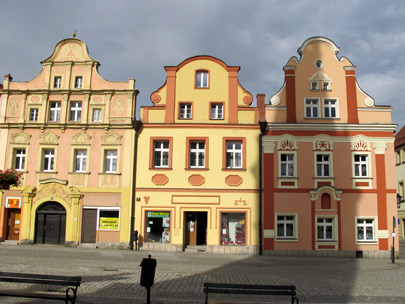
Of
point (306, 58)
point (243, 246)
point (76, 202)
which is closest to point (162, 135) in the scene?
point (76, 202)

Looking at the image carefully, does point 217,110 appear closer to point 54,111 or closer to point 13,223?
point 54,111

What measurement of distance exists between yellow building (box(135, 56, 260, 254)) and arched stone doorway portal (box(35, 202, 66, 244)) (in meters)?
4.68

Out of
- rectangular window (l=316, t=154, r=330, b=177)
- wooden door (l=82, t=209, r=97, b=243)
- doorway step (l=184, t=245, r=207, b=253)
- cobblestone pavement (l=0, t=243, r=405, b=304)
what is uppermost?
rectangular window (l=316, t=154, r=330, b=177)

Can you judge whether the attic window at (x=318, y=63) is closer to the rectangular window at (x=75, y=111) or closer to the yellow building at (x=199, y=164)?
the yellow building at (x=199, y=164)

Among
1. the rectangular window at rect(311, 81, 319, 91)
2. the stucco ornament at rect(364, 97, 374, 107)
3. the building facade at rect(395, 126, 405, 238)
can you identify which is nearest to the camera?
the stucco ornament at rect(364, 97, 374, 107)

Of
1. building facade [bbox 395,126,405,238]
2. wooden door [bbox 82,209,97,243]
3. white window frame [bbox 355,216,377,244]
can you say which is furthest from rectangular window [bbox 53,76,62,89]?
building facade [bbox 395,126,405,238]

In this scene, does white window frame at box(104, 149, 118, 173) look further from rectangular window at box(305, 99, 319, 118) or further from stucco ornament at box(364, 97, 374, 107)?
stucco ornament at box(364, 97, 374, 107)

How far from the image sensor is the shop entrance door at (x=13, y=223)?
24.3 m

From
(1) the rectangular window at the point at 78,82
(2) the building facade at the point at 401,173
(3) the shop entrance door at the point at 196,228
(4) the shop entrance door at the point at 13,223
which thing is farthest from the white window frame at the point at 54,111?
(2) the building facade at the point at 401,173

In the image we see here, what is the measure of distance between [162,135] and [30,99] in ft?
28.8

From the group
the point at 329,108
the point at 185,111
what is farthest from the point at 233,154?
the point at 329,108

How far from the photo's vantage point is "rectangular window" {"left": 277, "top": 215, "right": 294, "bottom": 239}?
22.9 metres

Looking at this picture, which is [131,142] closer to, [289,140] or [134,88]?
[134,88]

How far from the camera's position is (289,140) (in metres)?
23.5
